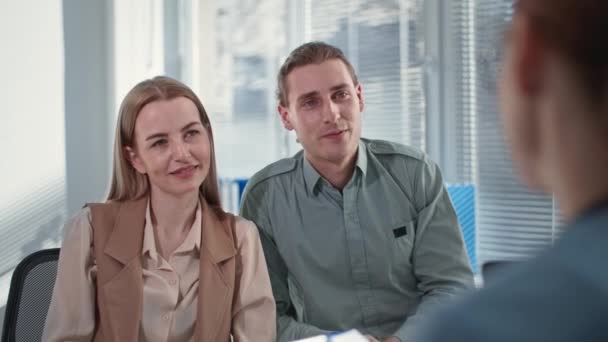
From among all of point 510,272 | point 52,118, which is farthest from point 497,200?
point 510,272

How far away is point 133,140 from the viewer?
1785 mm

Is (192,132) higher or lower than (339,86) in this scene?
lower

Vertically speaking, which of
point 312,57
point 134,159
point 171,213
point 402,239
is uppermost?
point 312,57

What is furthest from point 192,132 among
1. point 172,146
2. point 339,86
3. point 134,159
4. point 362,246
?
point 362,246

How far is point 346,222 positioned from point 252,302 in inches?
17.0

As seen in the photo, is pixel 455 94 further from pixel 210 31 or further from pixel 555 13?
pixel 555 13

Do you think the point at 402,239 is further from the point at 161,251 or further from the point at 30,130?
the point at 30,130

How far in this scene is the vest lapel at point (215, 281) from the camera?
161 cm

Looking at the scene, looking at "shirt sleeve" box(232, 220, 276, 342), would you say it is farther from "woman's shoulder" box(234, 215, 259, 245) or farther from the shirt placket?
the shirt placket

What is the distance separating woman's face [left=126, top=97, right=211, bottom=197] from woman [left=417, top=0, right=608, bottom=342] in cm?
138

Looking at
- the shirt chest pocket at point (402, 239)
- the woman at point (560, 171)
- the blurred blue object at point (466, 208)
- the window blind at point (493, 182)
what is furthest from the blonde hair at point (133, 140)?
the window blind at point (493, 182)

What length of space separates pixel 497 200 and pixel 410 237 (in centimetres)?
142

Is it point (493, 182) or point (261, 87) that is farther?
point (261, 87)

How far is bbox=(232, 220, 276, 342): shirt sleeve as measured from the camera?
169 cm
